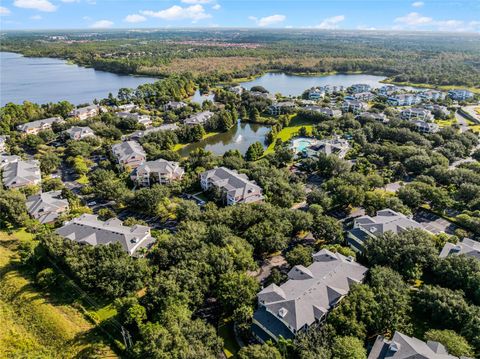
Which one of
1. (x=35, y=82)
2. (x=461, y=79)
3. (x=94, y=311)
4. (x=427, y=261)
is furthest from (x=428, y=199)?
(x=35, y=82)

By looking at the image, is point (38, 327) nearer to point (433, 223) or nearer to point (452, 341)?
point (452, 341)

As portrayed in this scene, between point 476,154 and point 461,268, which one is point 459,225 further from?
point 476,154

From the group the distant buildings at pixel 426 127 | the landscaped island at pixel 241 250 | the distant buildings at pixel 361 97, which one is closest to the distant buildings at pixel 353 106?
the distant buildings at pixel 361 97

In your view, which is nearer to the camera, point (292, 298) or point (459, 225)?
point (292, 298)

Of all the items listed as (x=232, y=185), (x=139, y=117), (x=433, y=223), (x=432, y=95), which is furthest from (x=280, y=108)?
(x=433, y=223)

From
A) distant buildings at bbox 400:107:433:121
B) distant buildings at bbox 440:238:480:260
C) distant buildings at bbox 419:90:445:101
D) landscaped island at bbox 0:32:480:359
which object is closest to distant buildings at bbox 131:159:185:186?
landscaped island at bbox 0:32:480:359
